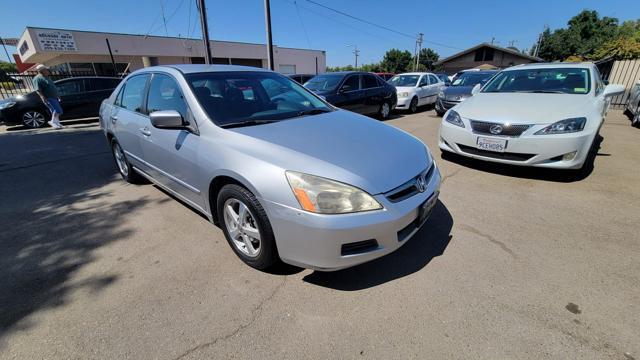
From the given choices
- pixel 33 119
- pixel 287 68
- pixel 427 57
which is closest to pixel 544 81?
pixel 33 119

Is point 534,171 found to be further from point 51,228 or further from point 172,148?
point 51,228

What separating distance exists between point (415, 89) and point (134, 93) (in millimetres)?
9713

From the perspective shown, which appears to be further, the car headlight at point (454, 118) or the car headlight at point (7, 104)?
the car headlight at point (7, 104)

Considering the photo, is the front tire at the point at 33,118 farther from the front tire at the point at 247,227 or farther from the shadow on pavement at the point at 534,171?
the shadow on pavement at the point at 534,171

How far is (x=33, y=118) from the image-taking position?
8969 millimetres

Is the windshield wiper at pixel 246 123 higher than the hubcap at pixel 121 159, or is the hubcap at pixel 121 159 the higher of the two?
the windshield wiper at pixel 246 123

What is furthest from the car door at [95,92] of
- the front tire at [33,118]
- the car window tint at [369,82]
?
the car window tint at [369,82]

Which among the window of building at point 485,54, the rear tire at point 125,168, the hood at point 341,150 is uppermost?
the window of building at point 485,54

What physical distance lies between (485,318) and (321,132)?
1.76m

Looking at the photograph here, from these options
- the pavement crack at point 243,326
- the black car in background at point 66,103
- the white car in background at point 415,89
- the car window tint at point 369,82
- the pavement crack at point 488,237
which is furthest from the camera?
the white car in background at point 415,89

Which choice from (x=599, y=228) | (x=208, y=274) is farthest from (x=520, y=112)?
(x=208, y=274)

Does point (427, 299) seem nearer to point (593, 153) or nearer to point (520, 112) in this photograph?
point (520, 112)

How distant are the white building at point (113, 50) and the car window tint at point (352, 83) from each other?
56.2ft

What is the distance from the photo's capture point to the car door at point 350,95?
26.0ft
